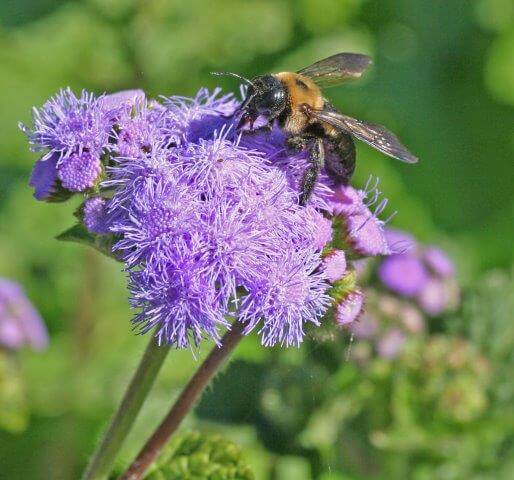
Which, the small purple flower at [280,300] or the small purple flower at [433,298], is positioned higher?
the small purple flower at [280,300]

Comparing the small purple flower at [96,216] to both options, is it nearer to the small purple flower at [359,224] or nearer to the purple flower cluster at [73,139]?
the purple flower cluster at [73,139]

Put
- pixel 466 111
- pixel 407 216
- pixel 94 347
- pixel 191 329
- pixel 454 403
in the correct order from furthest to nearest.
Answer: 1. pixel 466 111
2. pixel 407 216
3. pixel 94 347
4. pixel 454 403
5. pixel 191 329

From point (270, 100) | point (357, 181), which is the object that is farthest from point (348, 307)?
point (357, 181)

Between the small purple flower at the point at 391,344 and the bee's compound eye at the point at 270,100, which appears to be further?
the small purple flower at the point at 391,344

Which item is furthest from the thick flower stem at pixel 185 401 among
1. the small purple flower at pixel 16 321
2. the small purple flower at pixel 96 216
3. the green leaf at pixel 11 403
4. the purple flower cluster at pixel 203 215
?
the small purple flower at pixel 16 321

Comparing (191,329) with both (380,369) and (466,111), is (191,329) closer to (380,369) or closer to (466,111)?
(380,369)

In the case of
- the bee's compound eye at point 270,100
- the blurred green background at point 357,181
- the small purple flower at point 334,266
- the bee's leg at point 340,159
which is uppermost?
the bee's compound eye at point 270,100

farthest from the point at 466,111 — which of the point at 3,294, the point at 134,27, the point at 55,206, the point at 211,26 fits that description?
the point at 3,294
